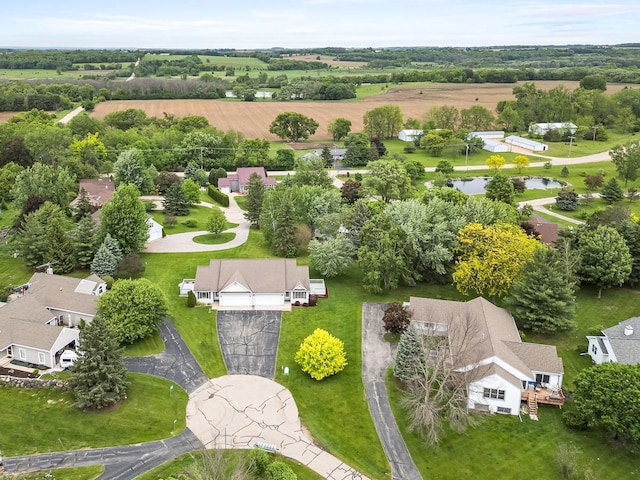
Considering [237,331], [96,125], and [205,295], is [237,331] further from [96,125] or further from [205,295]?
[96,125]

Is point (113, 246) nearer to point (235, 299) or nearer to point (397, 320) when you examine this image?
point (235, 299)

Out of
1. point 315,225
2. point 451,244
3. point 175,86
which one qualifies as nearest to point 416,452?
point 451,244

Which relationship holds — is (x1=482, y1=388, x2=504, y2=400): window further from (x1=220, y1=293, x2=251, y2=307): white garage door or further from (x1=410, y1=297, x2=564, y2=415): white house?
(x1=220, y1=293, x2=251, y2=307): white garage door

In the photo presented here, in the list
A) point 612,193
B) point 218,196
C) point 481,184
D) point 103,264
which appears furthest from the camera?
point 481,184

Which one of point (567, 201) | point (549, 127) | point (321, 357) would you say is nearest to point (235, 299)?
point (321, 357)

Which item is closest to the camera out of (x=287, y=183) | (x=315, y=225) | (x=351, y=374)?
(x=351, y=374)

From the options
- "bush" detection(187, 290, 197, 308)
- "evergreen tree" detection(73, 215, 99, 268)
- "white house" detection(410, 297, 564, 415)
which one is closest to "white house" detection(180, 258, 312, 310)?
"bush" detection(187, 290, 197, 308)

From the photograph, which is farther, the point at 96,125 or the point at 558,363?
the point at 96,125

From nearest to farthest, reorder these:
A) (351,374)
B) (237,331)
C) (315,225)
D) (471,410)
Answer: (471,410), (351,374), (237,331), (315,225)
